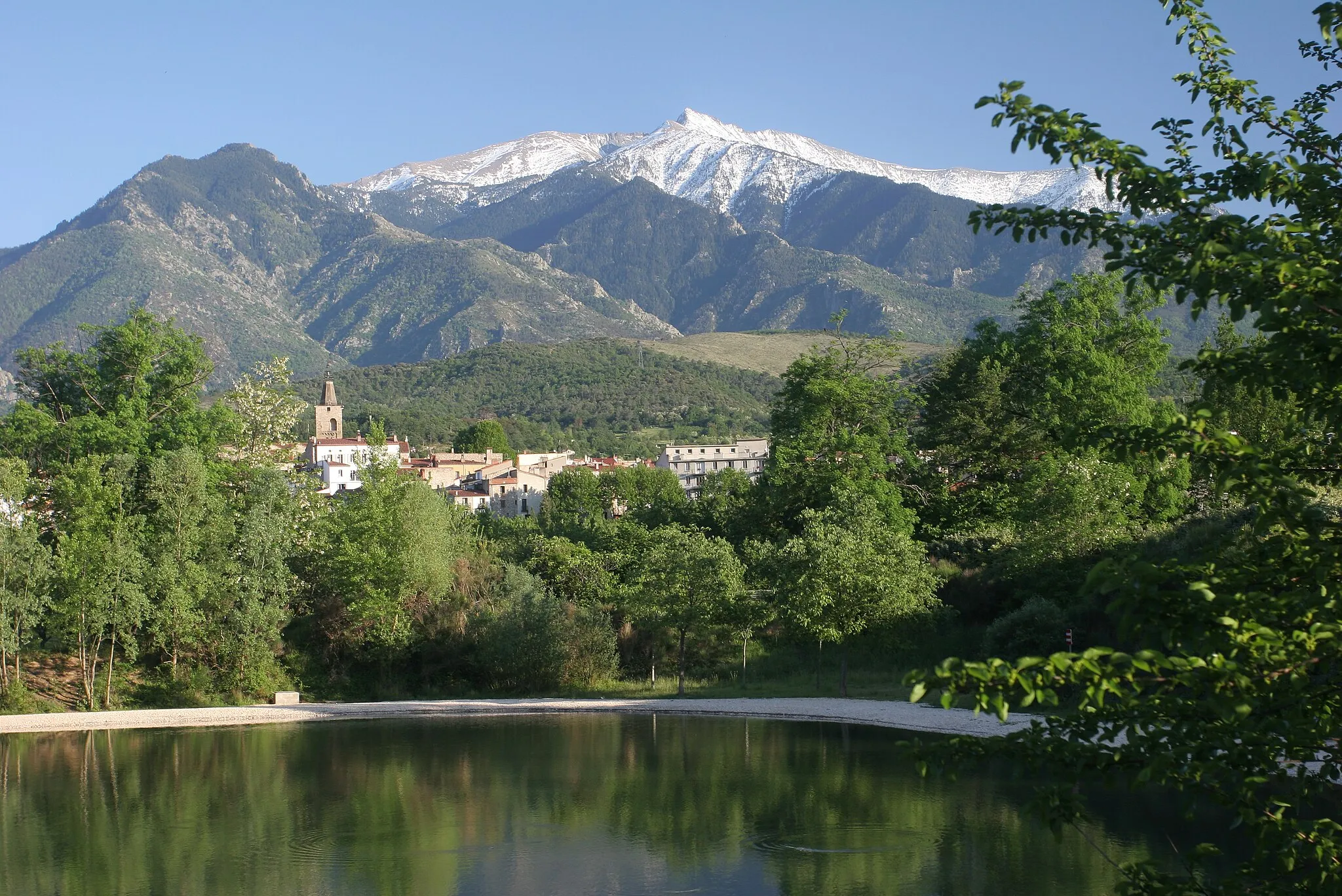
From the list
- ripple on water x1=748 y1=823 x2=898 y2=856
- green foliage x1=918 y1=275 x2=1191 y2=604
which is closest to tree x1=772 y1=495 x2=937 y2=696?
green foliage x1=918 y1=275 x2=1191 y2=604

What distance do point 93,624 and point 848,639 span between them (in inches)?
766

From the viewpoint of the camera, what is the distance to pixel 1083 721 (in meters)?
5.41

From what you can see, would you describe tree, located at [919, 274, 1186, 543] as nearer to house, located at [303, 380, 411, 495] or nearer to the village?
the village

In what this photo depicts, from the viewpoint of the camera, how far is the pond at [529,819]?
14742 mm

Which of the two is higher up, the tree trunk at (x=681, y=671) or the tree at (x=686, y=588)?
the tree at (x=686, y=588)

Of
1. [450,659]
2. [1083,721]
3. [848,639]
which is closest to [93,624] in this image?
[450,659]

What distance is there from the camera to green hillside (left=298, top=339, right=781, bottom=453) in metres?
142

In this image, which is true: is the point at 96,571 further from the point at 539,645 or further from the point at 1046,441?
the point at 1046,441

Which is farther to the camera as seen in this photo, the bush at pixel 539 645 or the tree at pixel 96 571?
the bush at pixel 539 645

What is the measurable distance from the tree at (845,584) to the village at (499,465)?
147 feet

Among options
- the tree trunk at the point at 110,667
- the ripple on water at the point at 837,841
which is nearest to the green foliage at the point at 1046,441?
the ripple on water at the point at 837,841

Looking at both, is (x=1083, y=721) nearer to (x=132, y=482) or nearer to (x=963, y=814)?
(x=963, y=814)

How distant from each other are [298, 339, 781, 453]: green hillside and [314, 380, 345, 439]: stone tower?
73.5 ft

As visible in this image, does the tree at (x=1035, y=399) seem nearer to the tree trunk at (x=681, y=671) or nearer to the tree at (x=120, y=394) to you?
the tree trunk at (x=681, y=671)
